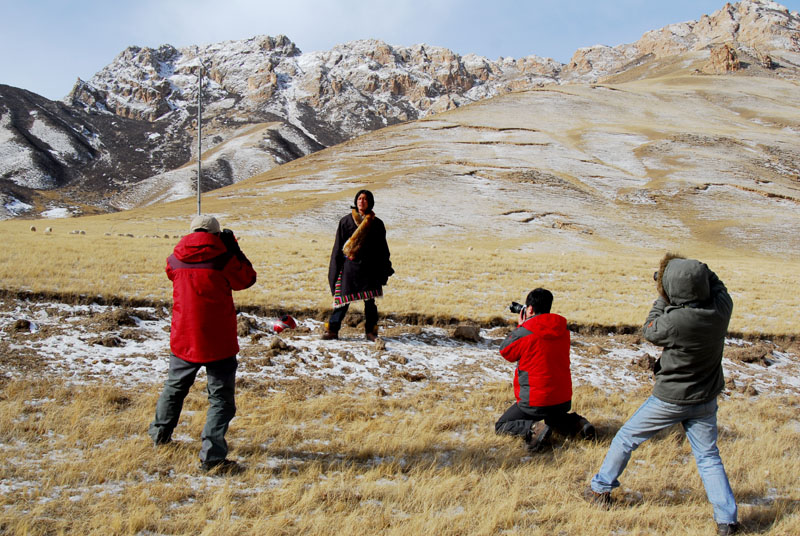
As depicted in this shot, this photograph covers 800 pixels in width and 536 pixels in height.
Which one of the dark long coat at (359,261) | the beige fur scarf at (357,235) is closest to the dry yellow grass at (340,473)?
the dark long coat at (359,261)

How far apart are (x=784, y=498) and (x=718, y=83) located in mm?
148148

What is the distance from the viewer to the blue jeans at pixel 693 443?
12.2 ft

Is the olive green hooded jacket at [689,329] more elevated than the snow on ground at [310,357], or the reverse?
the olive green hooded jacket at [689,329]

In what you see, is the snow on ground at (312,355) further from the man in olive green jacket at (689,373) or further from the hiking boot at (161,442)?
the man in olive green jacket at (689,373)

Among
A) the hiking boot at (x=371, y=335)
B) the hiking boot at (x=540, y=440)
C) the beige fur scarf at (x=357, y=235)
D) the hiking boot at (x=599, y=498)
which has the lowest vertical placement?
the hiking boot at (x=599, y=498)

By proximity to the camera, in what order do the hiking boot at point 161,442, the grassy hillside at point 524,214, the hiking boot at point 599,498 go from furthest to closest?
the grassy hillside at point 524,214 → the hiking boot at point 161,442 → the hiking boot at point 599,498

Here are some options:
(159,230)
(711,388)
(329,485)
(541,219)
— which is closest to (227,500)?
(329,485)

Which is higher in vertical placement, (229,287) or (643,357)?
(229,287)

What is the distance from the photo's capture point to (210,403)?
4.34 meters

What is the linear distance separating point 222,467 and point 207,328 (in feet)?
3.94

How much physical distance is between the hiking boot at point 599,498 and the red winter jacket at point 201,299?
3.27 meters

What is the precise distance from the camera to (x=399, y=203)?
4181cm

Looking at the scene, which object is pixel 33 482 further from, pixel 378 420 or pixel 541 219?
pixel 541 219

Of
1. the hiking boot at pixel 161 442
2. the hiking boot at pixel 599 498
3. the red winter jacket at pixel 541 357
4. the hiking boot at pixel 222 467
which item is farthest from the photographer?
the red winter jacket at pixel 541 357
